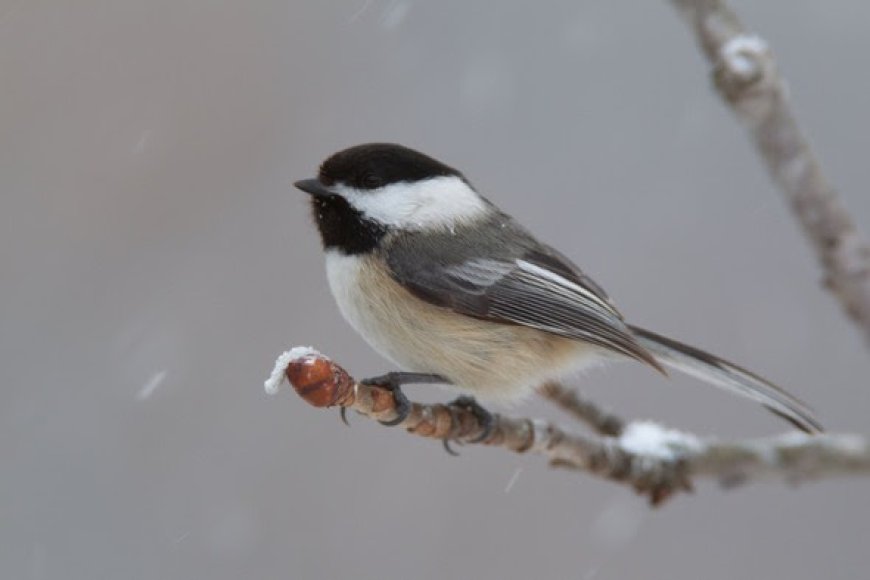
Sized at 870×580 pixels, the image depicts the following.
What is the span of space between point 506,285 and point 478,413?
0.27 m

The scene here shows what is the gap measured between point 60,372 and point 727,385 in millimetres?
2123

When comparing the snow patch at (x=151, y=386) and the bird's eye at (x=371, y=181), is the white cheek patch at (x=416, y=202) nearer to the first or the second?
the bird's eye at (x=371, y=181)

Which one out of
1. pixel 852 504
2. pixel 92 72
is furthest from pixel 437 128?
pixel 852 504

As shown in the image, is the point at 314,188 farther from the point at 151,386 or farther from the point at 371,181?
the point at 151,386

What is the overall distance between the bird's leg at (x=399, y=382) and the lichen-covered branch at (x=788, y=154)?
0.83m

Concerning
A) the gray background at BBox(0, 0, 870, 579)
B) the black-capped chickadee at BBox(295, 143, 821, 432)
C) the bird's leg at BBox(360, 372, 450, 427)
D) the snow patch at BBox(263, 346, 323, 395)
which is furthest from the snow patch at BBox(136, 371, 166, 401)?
the snow patch at BBox(263, 346, 323, 395)

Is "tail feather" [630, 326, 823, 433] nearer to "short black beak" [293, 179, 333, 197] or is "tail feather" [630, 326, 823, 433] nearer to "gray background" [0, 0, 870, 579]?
"short black beak" [293, 179, 333, 197]

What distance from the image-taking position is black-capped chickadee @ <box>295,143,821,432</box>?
1954 millimetres

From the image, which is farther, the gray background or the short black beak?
the gray background

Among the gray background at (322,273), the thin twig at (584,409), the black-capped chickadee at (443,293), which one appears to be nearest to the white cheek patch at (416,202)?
the black-capped chickadee at (443,293)

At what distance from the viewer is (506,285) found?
6.90ft

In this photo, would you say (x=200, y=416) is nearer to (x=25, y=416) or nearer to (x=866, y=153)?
(x=25, y=416)

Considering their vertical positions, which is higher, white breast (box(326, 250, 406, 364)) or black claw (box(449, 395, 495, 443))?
white breast (box(326, 250, 406, 364))

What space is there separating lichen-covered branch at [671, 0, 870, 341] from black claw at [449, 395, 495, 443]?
102 cm
